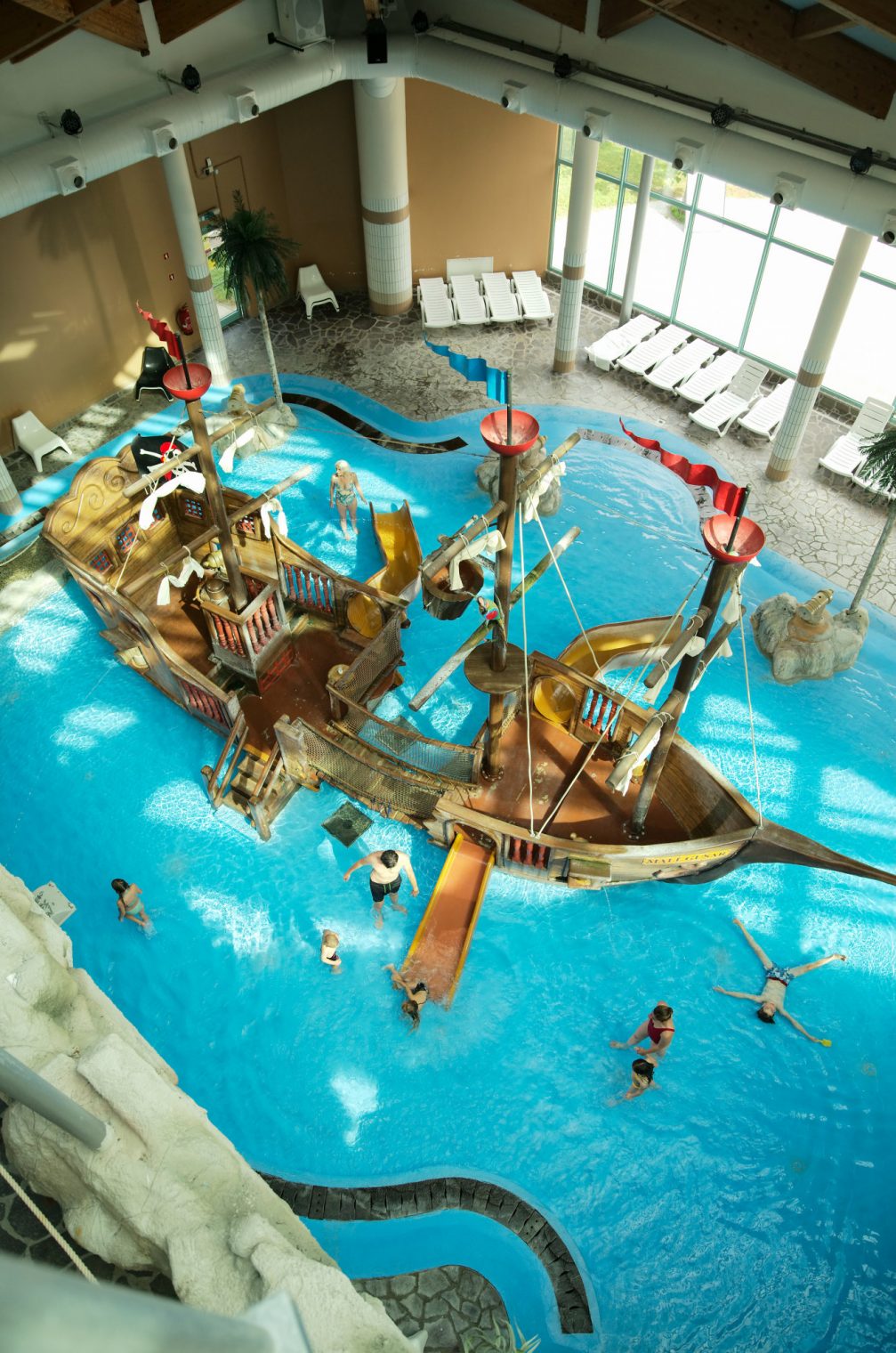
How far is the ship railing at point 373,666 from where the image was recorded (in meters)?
10.5

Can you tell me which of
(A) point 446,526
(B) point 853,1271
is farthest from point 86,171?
(B) point 853,1271

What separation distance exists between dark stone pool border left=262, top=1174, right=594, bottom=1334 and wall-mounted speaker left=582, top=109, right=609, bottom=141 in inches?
494

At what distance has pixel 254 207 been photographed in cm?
1686

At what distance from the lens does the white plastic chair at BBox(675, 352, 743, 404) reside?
1582cm

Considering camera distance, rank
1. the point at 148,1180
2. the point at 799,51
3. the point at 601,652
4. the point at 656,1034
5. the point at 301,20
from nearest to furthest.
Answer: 1. the point at 148,1180
2. the point at 656,1034
3. the point at 799,51
4. the point at 601,652
5. the point at 301,20

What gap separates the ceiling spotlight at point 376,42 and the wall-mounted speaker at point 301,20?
716 millimetres

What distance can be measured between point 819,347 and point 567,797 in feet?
24.2

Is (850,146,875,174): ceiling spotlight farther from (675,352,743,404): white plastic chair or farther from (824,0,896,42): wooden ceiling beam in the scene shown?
(675,352,743,404): white plastic chair

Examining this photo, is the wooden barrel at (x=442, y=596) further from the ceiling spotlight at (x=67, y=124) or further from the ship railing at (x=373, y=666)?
the ceiling spotlight at (x=67, y=124)

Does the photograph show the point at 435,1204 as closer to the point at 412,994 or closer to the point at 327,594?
the point at 412,994

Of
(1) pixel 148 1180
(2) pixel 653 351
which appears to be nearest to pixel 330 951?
(1) pixel 148 1180

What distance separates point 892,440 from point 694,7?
527cm

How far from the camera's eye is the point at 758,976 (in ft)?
31.1

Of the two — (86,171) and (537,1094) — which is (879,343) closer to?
(86,171)
